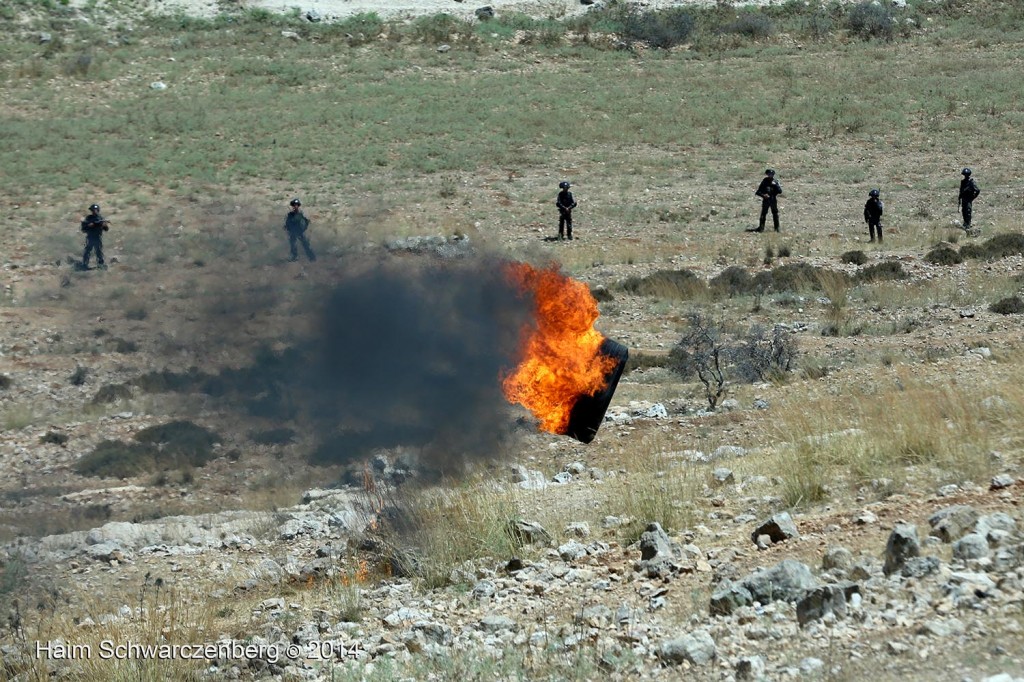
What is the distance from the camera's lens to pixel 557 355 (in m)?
9.98

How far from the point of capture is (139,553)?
32.8 feet

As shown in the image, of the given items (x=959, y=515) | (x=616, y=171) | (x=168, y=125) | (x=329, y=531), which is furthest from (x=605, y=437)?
(x=168, y=125)

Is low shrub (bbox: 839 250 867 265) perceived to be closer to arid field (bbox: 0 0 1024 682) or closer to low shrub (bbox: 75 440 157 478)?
arid field (bbox: 0 0 1024 682)

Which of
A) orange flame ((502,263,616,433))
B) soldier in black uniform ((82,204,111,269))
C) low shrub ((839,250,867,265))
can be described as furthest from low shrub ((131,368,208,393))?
low shrub ((839,250,867,265))

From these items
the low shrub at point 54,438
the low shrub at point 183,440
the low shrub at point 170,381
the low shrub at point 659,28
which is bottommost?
the low shrub at point 54,438

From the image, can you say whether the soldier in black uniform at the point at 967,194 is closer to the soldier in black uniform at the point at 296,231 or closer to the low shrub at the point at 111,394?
the soldier in black uniform at the point at 296,231

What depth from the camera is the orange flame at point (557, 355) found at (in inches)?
383

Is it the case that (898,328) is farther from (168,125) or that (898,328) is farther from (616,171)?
(168,125)

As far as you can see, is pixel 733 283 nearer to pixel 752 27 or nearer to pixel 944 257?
pixel 944 257

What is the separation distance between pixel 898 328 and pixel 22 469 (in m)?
11.9

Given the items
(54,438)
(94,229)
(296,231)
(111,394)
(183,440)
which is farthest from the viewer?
(94,229)

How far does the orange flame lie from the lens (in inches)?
383

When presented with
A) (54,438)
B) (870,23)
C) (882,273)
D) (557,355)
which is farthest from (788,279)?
(870,23)

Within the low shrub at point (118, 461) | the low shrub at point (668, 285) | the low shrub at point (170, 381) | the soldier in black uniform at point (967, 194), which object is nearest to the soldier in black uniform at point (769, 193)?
the soldier in black uniform at point (967, 194)
